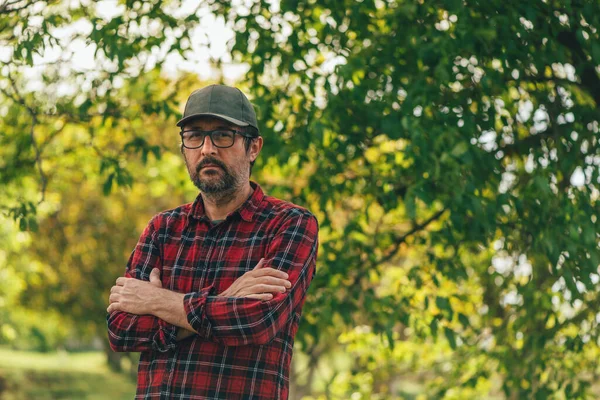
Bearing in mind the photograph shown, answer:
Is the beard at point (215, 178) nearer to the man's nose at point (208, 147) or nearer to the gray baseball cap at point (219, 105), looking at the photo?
the man's nose at point (208, 147)

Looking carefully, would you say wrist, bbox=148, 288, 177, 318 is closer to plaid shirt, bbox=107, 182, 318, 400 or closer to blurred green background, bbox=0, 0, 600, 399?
plaid shirt, bbox=107, 182, 318, 400

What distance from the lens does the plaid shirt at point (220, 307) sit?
2.86 m

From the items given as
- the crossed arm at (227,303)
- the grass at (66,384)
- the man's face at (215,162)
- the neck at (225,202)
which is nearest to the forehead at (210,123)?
the man's face at (215,162)

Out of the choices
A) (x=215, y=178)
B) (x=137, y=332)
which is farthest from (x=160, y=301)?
(x=215, y=178)

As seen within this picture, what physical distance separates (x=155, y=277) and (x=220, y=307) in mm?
414

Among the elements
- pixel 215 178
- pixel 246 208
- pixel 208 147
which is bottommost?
pixel 246 208

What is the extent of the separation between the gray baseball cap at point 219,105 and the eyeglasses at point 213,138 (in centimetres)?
6

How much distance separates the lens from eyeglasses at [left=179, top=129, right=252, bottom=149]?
3.10 meters

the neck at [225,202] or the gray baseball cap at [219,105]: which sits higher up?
the gray baseball cap at [219,105]

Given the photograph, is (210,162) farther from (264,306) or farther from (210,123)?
(264,306)

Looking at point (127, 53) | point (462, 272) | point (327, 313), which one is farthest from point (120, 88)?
point (462, 272)

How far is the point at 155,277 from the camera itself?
10.3 ft

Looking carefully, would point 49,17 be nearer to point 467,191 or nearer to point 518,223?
point 467,191

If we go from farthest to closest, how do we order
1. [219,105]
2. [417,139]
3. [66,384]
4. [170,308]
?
[66,384] < [417,139] < [219,105] < [170,308]
